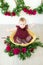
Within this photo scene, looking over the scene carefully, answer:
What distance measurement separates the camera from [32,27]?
2.28 meters

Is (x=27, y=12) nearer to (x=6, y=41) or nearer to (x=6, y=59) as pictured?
(x=6, y=41)

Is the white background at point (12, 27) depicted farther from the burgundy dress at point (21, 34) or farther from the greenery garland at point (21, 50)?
the burgundy dress at point (21, 34)

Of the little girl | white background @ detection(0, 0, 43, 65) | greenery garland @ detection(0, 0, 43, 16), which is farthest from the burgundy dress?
greenery garland @ detection(0, 0, 43, 16)

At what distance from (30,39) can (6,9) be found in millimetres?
579

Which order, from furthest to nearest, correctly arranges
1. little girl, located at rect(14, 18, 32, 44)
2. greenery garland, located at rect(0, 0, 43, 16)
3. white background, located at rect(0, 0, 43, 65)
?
1. greenery garland, located at rect(0, 0, 43, 16)
2. little girl, located at rect(14, 18, 32, 44)
3. white background, located at rect(0, 0, 43, 65)

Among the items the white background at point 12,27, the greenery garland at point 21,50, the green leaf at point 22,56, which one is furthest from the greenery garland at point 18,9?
the green leaf at point 22,56

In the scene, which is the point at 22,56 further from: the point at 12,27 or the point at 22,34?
the point at 12,27

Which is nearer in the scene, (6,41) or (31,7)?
(6,41)

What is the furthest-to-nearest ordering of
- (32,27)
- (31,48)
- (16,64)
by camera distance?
(32,27), (31,48), (16,64)

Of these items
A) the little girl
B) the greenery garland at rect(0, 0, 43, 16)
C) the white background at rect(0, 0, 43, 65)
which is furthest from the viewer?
the greenery garland at rect(0, 0, 43, 16)

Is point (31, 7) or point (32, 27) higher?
point (31, 7)

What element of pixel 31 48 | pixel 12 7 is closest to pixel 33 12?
pixel 12 7

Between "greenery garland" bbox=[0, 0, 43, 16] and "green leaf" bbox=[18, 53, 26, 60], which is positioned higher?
"greenery garland" bbox=[0, 0, 43, 16]

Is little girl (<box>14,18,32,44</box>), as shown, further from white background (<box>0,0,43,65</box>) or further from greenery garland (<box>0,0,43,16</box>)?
greenery garland (<box>0,0,43,16</box>)
